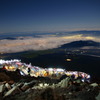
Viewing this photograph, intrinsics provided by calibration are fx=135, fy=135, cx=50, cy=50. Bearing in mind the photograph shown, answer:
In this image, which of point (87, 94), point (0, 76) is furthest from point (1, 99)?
point (0, 76)

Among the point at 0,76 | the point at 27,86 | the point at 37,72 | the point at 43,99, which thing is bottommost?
the point at 37,72

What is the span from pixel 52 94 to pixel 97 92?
3.29 meters

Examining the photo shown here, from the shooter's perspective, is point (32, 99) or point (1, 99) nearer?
point (32, 99)

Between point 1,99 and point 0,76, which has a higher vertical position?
point 1,99

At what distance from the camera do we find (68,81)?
1305 cm

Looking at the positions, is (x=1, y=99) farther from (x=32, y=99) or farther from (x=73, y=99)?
(x=73, y=99)

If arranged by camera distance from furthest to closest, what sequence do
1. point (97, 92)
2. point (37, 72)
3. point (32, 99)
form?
point (37, 72) → point (97, 92) → point (32, 99)

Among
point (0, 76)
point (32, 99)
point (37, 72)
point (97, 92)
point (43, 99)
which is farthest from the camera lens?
point (37, 72)

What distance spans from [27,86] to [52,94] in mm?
4491

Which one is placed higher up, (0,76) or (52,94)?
(52,94)

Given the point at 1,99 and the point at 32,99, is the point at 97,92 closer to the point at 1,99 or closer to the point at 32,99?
the point at 32,99

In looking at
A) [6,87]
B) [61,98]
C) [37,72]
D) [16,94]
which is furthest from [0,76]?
[37,72]

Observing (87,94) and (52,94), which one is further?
(87,94)

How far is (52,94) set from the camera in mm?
8758
